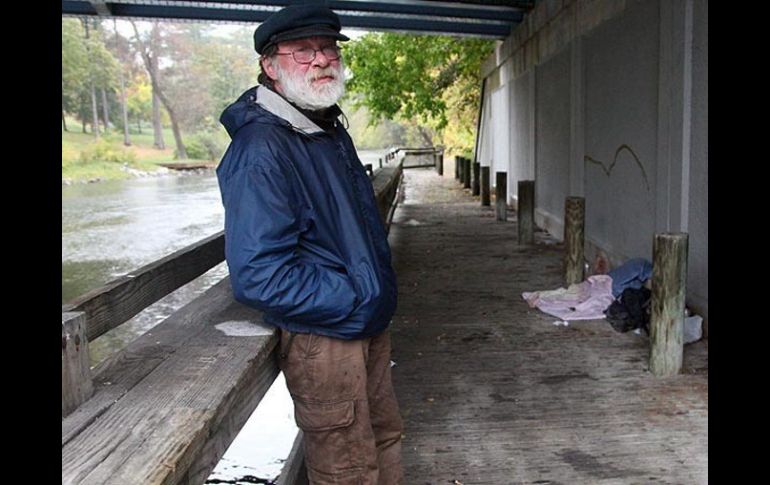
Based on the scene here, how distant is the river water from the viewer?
5.82 meters

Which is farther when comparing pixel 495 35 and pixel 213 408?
pixel 495 35

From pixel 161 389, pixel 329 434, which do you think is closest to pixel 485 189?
pixel 329 434

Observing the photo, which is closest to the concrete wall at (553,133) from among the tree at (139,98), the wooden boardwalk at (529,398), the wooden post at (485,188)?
the wooden boardwalk at (529,398)

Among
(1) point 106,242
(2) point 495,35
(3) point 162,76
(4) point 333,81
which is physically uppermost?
(3) point 162,76

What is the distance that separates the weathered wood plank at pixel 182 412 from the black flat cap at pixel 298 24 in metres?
0.92

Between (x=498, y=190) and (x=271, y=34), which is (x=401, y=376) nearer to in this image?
(x=271, y=34)

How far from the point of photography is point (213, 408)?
1.83 metres

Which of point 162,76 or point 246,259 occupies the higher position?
point 162,76

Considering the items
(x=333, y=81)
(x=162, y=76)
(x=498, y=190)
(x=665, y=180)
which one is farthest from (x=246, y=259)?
(x=162, y=76)

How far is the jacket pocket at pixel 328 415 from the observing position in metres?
2.30

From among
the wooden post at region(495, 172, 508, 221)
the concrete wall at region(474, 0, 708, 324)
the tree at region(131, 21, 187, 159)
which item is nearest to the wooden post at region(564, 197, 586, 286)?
the concrete wall at region(474, 0, 708, 324)

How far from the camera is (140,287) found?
299cm
